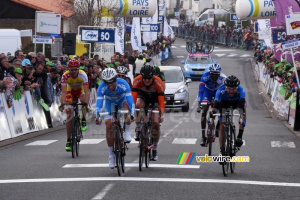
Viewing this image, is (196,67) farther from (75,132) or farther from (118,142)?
(118,142)

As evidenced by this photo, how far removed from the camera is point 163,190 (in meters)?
11.5

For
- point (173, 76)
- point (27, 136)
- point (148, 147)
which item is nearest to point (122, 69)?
point (27, 136)

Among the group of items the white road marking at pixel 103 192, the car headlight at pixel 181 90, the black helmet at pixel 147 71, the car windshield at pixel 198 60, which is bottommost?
the car windshield at pixel 198 60

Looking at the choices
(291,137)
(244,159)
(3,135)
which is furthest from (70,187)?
(291,137)

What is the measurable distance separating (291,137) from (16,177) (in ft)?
32.6

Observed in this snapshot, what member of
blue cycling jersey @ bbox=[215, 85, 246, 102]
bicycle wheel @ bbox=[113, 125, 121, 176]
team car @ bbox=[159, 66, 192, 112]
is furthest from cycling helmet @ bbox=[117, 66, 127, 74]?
team car @ bbox=[159, 66, 192, 112]

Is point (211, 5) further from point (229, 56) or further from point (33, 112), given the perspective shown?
point (33, 112)

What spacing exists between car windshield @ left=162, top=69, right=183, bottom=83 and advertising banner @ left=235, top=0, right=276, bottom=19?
510 cm

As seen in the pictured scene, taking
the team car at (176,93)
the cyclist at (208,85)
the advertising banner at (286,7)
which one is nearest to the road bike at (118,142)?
the cyclist at (208,85)

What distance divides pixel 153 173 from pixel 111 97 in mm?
1664

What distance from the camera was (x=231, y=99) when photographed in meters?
14.0

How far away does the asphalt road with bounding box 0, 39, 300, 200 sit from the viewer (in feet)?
37.0

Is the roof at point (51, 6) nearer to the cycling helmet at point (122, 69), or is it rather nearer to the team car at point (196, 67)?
the team car at point (196, 67)

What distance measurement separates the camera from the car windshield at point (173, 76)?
31.0 metres
